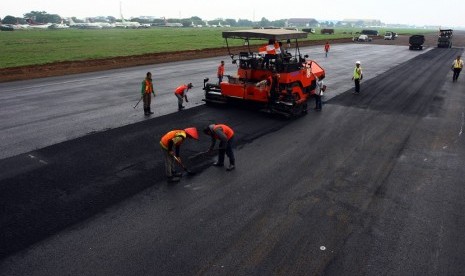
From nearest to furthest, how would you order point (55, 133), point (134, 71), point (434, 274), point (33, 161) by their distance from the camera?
1. point (434, 274)
2. point (33, 161)
3. point (55, 133)
4. point (134, 71)

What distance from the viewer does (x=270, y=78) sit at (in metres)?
12.6

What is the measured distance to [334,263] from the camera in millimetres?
5141

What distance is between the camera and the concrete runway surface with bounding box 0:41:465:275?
17.1ft

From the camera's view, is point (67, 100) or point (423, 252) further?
point (67, 100)

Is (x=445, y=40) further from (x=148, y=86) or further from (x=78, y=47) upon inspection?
(x=148, y=86)

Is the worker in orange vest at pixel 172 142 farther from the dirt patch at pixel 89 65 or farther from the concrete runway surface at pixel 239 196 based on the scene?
the dirt patch at pixel 89 65

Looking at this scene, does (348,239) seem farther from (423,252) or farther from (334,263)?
(423,252)

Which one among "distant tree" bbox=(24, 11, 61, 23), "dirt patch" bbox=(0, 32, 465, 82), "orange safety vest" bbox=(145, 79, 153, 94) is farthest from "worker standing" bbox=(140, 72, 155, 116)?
"distant tree" bbox=(24, 11, 61, 23)

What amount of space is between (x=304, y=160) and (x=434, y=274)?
14.2 feet

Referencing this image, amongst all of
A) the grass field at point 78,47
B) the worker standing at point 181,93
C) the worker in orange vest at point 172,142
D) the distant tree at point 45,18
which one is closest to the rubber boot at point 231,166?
the worker in orange vest at point 172,142

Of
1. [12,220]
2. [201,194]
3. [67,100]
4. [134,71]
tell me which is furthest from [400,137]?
[134,71]

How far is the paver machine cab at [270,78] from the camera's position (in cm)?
1262

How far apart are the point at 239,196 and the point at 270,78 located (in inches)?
258

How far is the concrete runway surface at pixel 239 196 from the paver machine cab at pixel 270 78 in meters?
0.63
